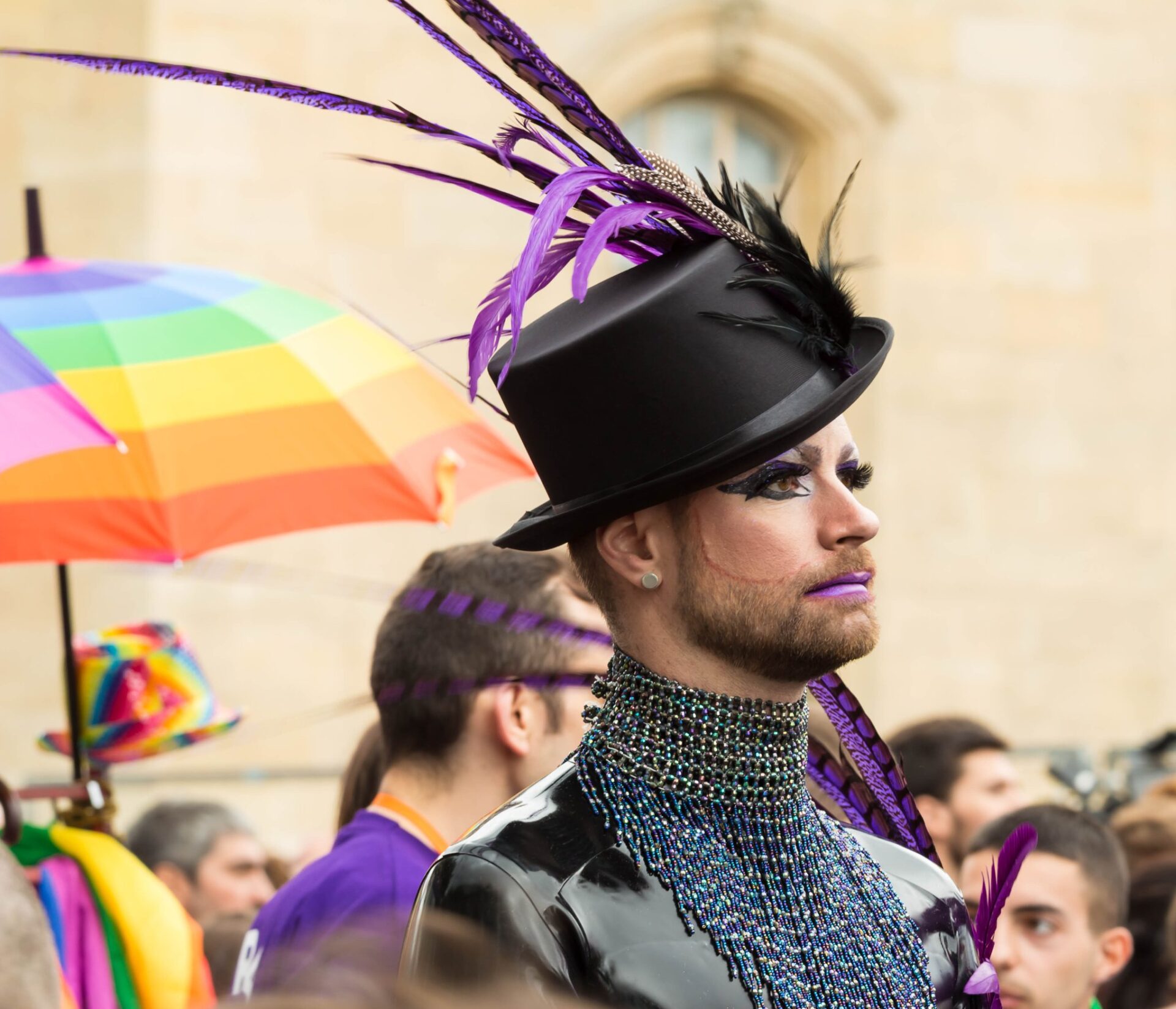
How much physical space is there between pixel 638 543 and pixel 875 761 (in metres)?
0.54

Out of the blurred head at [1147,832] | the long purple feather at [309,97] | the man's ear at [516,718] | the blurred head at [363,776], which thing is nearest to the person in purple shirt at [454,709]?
the man's ear at [516,718]

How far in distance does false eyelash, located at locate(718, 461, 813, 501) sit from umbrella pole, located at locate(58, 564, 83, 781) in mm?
1853

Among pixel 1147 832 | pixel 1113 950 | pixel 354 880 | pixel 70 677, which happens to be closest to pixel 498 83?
pixel 354 880

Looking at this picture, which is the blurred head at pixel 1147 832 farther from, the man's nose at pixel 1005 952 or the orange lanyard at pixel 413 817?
the orange lanyard at pixel 413 817

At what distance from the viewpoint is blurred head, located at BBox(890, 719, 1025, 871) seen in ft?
15.6

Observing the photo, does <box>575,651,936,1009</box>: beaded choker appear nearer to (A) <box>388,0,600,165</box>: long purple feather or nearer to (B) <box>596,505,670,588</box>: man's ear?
(B) <box>596,505,670,588</box>: man's ear

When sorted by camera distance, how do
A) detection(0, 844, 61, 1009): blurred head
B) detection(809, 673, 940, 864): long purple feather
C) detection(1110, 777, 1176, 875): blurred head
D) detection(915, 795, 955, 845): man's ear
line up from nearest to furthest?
detection(0, 844, 61, 1009): blurred head, detection(809, 673, 940, 864): long purple feather, detection(1110, 777, 1176, 875): blurred head, detection(915, 795, 955, 845): man's ear

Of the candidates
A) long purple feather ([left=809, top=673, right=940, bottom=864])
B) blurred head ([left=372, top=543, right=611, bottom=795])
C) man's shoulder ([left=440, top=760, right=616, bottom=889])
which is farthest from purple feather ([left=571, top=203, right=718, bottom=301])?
blurred head ([left=372, top=543, right=611, bottom=795])

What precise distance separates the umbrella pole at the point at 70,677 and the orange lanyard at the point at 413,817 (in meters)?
0.76

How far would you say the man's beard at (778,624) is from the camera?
1.97m

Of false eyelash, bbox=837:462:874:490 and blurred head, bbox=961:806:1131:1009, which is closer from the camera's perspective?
false eyelash, bbox=837:462:874:490

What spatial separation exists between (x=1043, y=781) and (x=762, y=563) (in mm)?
8049

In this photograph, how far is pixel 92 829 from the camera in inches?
127

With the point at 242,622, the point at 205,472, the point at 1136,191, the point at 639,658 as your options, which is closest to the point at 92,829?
the point at 205,472
